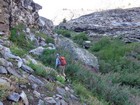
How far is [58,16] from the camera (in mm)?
42750

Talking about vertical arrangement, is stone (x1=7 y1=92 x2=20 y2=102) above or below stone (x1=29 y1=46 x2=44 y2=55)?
below

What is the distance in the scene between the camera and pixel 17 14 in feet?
43.5

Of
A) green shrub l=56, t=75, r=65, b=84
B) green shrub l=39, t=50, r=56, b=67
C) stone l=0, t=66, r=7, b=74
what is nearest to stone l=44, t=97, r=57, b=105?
stone l=0, t=66, r=7, b=74

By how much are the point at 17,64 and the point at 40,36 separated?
5.03 meters

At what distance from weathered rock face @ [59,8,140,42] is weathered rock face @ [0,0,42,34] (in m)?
8.83

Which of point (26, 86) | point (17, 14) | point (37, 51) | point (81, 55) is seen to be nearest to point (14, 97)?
point (26, 86)

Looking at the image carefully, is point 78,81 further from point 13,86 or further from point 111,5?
point 111,5

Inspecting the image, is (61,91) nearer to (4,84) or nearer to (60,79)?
(60,79)

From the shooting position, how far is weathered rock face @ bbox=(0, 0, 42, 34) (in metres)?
11.8

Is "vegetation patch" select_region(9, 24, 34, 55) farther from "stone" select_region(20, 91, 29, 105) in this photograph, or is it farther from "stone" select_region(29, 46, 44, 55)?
"stone" select_region(20, 91, 29, 105)

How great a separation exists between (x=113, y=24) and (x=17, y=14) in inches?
640

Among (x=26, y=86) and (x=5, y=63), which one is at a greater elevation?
(x=5, y=63)

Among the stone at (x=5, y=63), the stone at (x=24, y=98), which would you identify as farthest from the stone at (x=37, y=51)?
the stone at (x=24, y=98)

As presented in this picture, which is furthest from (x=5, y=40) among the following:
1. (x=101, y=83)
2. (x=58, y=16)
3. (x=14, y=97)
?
(x=58, y=16)
